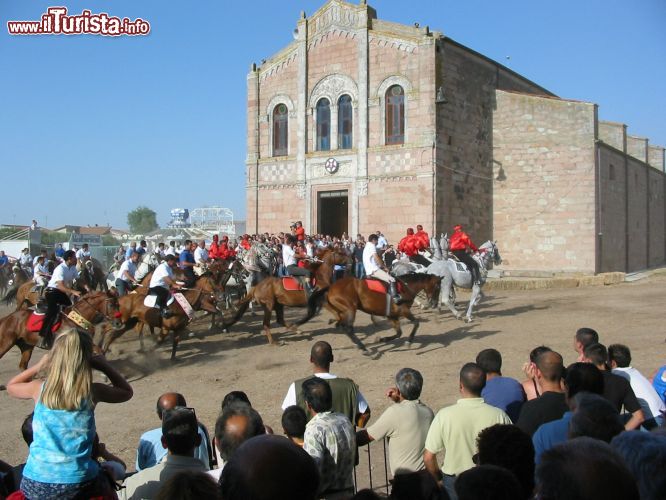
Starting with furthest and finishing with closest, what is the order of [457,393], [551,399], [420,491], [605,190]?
[605,190] < [457,393] < [551,399] < [420,491]

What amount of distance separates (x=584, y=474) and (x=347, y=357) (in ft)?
33.9

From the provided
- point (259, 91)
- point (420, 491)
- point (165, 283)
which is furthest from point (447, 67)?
point (420, 491)

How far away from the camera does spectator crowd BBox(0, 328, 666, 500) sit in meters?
2.24

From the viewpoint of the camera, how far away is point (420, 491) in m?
2.77

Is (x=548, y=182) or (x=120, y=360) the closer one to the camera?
(x=120, y=360)

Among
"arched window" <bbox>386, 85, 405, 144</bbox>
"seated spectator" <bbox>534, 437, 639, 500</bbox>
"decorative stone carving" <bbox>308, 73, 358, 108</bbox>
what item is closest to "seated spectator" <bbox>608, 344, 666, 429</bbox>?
"seated spectator" <bbox>534, 437, 639, 500</bbox>

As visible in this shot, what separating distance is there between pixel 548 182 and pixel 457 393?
20.3 metres

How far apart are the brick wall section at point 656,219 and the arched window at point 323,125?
21509mm

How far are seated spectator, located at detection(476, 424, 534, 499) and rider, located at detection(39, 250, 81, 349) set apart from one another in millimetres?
9942

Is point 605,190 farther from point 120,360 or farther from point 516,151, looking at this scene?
point 120,360

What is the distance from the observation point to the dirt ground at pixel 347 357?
29.0 feet

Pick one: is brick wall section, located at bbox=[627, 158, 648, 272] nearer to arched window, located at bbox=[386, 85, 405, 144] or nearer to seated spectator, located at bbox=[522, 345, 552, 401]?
arched window, located at bbox=[386, 85, 405, 144]

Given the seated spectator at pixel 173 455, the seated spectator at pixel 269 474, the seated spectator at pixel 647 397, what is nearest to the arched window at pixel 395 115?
the seated spectator at pixel 647 397

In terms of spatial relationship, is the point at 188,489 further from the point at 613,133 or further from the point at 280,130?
the point at 613,133
